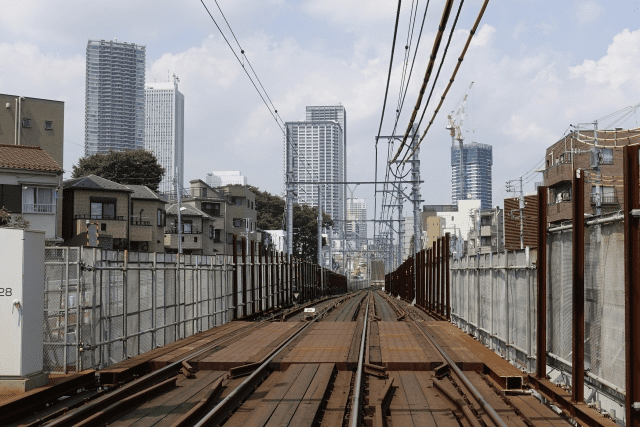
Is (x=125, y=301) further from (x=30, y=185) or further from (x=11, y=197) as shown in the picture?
(x=30, y=185)

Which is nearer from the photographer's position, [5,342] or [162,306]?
[5,342]

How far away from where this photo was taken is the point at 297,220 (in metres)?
105

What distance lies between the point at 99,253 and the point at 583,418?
25.6 feet

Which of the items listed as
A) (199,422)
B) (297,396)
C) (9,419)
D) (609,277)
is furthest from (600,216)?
(9,419)

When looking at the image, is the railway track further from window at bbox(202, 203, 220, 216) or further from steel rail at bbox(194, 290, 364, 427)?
window at bbox(202, 203, 220, 216)

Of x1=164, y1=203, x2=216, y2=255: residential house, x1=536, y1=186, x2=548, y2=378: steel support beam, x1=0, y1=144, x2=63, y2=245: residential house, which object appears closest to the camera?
x1=536, y1=186, x2=548, y2=378: steel support beam

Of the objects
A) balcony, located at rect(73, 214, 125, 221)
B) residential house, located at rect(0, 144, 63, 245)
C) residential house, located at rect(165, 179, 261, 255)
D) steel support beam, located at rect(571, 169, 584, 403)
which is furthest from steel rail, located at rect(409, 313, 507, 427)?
residential house, located at rect(165, 179, 261, 255)

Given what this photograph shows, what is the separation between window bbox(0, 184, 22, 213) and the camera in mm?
40469

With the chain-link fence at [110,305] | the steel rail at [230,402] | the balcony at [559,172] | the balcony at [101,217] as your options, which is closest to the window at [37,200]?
the balcony at [101,217]

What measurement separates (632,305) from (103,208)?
4834 cm

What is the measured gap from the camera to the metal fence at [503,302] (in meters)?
11.2

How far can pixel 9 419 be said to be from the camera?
27.3ft

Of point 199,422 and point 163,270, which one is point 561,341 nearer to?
point 199,422

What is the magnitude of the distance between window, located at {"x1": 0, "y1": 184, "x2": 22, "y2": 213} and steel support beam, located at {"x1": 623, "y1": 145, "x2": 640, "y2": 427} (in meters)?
39.4
